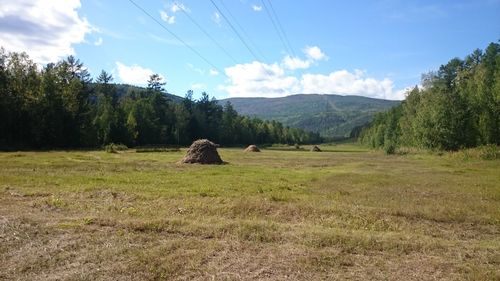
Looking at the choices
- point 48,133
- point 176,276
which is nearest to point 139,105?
point 48,133

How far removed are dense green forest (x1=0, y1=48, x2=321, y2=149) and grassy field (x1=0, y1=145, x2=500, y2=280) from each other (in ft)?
186

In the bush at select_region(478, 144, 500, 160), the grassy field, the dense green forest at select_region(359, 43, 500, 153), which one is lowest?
the grassy field

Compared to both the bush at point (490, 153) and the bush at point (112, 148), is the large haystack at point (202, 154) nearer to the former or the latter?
the bush at point (112, 148)

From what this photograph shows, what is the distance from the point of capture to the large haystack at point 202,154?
44.3m

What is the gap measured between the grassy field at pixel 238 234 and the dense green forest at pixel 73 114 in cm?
5678

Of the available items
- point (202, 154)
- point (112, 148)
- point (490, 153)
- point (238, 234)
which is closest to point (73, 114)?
point (112, 148)

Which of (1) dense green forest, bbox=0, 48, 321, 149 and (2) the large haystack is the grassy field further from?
(1) dense green forest, bbox=0, 48, 321, 149

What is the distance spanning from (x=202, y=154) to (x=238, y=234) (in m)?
32.5

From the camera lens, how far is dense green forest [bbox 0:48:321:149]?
241 ft

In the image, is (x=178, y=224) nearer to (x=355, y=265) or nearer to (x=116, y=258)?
(x=116, y=258)

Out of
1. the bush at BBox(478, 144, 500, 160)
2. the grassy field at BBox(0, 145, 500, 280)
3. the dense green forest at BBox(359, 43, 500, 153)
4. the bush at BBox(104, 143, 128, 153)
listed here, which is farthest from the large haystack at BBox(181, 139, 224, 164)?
the dense green forest at BBox(359, 43, 500, 153)

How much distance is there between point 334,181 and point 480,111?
57382 millimetres

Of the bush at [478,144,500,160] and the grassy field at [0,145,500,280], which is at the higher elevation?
the bush at [478,144,500,160]

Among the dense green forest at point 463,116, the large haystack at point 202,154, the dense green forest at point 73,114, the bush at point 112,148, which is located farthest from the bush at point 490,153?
the dense green forest at point 73,114
